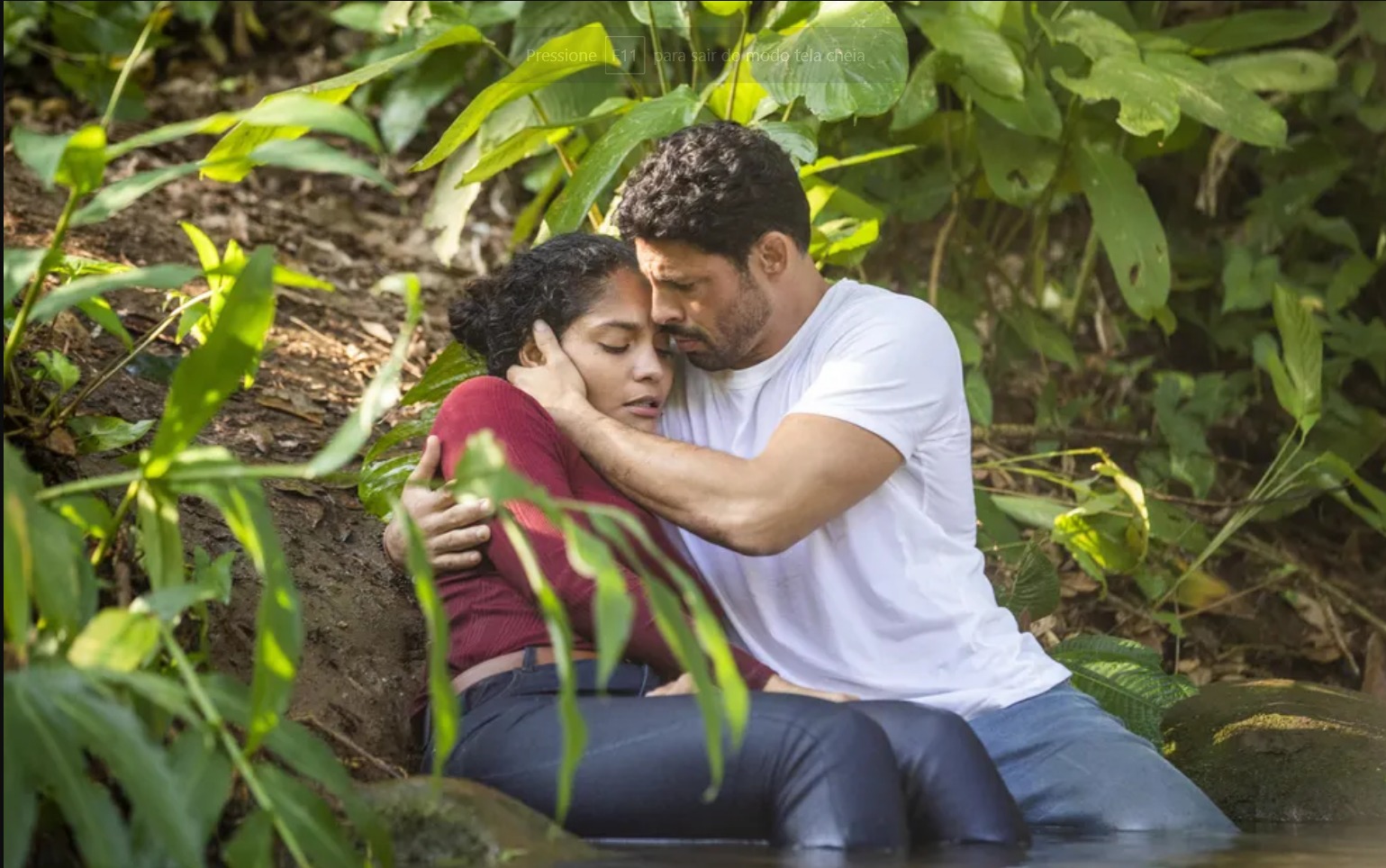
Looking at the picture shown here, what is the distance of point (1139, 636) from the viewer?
450cm

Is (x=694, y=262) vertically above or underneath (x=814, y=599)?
above

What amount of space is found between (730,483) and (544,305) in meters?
0.56

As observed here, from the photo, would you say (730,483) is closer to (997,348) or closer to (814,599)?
(814,599)

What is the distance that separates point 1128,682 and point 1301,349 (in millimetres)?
1149

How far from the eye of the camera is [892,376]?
281 centimetres

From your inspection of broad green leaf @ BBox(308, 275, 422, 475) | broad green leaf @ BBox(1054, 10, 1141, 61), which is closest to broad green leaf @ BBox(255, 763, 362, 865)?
broad green leaf @ BBox(308, 275, 422, 475)

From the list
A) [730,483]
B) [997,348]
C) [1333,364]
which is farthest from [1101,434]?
[730,483]

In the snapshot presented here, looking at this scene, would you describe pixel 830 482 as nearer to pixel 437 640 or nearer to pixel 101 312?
pixel 437 640

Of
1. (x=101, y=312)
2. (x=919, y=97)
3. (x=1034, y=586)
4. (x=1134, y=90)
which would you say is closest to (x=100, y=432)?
(x=101, y=312)

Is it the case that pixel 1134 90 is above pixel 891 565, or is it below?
above

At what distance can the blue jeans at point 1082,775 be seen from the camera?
282 centimetres

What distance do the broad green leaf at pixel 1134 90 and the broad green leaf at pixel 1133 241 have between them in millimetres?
295

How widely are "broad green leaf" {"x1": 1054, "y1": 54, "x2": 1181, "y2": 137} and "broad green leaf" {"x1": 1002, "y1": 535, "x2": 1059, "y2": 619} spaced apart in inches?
40.2

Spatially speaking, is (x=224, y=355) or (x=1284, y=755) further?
(x=1284, y=755)
